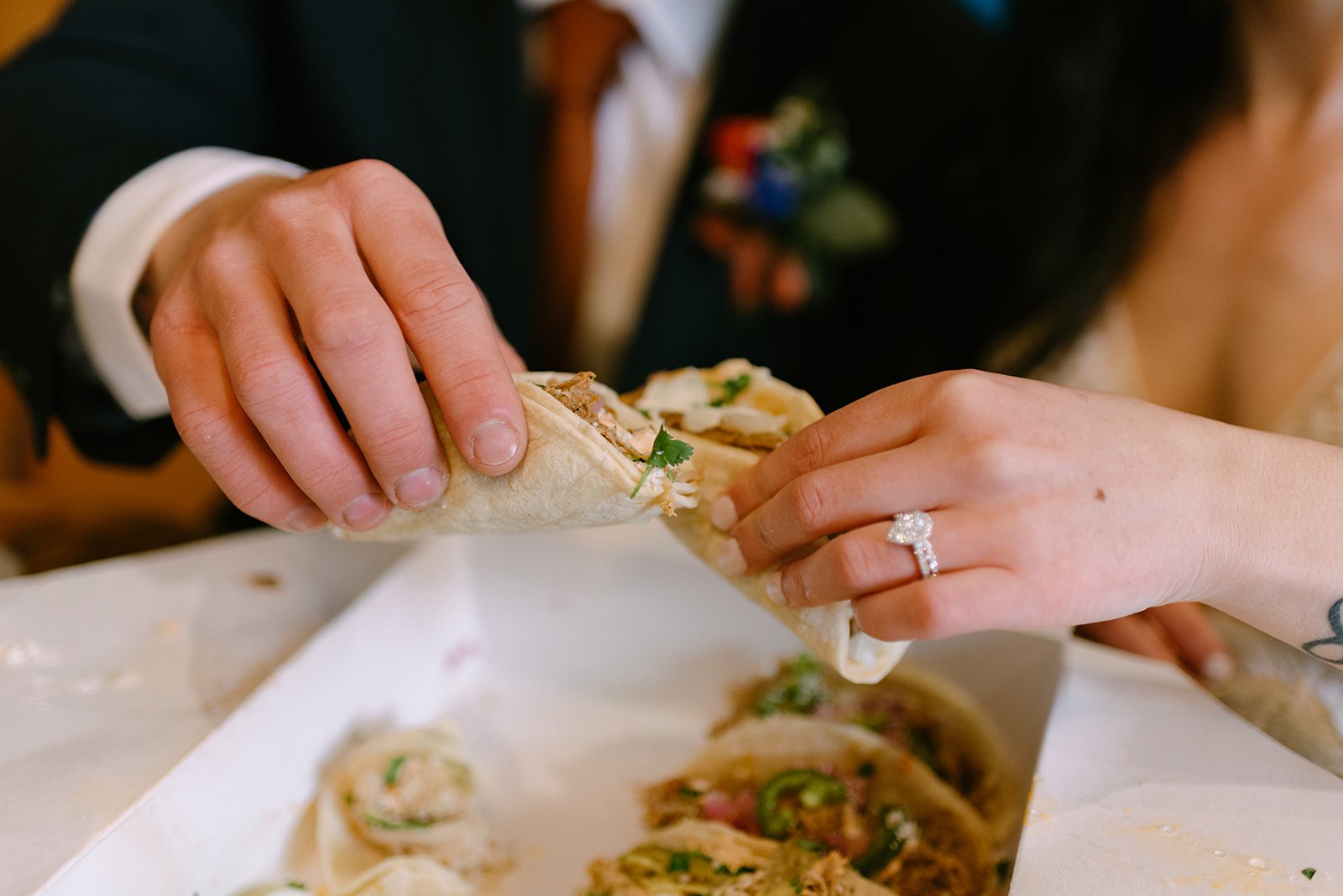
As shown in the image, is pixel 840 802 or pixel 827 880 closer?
pixel 827 880

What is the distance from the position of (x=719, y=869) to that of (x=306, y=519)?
0.62 meters

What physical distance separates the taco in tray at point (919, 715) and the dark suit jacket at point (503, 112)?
786mm

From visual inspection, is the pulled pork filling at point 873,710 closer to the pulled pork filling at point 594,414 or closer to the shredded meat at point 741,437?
the shredded meat at point 741,437

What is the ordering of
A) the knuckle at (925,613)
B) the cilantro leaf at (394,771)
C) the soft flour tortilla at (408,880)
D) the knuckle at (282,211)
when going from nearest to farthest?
1. the knuckle at (925,613)
2. the knuckle at (282,211)
3. the soft flour tortilla at (408,880)
4. the cilantro leaf at (394,771)

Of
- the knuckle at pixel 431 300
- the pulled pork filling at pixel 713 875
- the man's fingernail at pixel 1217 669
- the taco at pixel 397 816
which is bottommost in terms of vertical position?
the taco at pixel 397 816

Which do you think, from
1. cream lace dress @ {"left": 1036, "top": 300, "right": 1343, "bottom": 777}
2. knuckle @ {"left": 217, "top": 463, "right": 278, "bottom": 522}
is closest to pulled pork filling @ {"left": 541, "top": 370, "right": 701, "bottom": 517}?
knuckle @ {"left": 217, "top": 463, "right": 278, "bottom": 522}

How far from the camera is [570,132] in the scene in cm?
190

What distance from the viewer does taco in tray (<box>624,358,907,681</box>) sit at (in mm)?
891

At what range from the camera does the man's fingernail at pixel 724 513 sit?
903 millimetres

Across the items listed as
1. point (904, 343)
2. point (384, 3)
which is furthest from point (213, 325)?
point (904, 343)

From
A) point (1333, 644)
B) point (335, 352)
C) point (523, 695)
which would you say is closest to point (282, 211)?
point (335, 352)

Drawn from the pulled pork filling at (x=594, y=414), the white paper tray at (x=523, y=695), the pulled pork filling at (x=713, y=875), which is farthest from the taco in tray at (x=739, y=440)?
the white paper tray at (x=523, y=695)

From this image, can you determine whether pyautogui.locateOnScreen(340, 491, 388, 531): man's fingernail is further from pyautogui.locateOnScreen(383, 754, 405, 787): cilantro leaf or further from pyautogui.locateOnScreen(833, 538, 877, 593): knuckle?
pyautogui.locateOnScreen(833, 538, 877, 593): knuckle

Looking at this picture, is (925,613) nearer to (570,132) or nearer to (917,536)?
(917,536)
